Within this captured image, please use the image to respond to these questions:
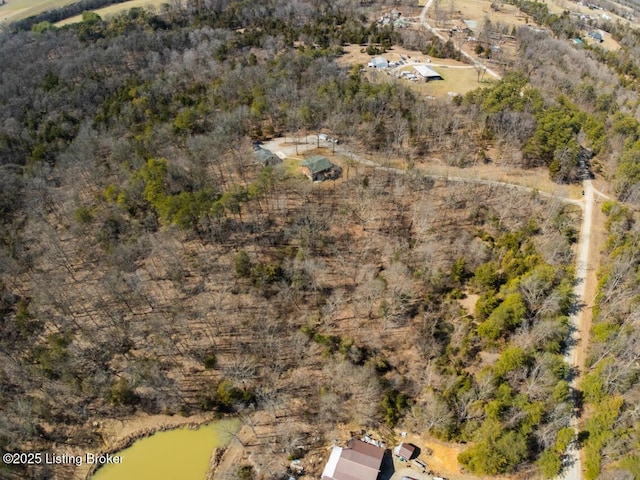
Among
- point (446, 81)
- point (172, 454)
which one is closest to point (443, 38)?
point (446, 81)

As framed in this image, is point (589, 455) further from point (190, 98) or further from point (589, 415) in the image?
point (190, 98)

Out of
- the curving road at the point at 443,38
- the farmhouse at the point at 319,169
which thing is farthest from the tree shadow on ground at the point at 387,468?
the curving road at the point at 443,38

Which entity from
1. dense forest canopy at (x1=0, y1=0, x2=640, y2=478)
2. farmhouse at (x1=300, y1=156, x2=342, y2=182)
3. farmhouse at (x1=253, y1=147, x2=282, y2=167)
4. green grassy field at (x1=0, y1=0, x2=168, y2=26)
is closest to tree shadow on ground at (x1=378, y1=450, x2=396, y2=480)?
dense forest canopy at (x1=0, y1=0, x2=640, y2=478)

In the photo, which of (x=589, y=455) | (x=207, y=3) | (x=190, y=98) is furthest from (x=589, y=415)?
(x=207, y=3)

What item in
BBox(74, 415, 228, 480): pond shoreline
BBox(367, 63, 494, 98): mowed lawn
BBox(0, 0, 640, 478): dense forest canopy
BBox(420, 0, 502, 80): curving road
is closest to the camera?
BBox(74, 415, 228, 480): pond shoreline

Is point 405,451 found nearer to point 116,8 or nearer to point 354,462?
point 354,462

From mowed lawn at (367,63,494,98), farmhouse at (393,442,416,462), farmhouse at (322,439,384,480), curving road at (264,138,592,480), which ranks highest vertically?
mowed lawn at (367,63,494,98)

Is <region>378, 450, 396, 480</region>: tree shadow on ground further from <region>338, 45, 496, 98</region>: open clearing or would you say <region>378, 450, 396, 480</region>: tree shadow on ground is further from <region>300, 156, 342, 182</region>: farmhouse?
<region>338, 45, 496, 98</region>: open clearing
